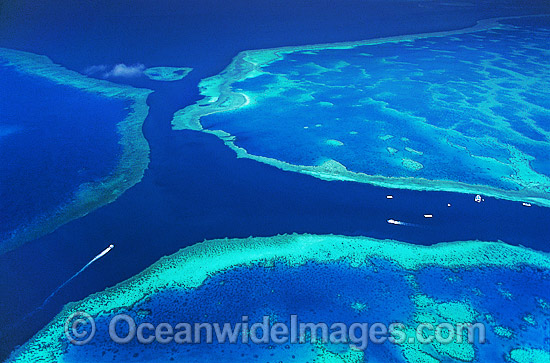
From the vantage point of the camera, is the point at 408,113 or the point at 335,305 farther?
the point at 408,113

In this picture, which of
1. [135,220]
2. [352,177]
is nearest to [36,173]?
[135,220]

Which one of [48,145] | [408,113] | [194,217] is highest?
[48,145]

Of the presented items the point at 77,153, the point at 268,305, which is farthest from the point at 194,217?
the point at 77,153

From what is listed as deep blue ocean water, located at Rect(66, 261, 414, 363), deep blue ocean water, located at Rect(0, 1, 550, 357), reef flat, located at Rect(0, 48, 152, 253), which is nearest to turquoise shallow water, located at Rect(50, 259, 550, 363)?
deep blue ocean water, located at Rect(66, 261, 414, 363)

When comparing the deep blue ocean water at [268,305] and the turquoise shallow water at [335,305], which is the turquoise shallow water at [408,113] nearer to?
the turquoise shallow water at [335,305]

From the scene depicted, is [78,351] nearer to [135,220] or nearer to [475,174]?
[135,220]

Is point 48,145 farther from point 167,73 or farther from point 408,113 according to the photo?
point 408,113
